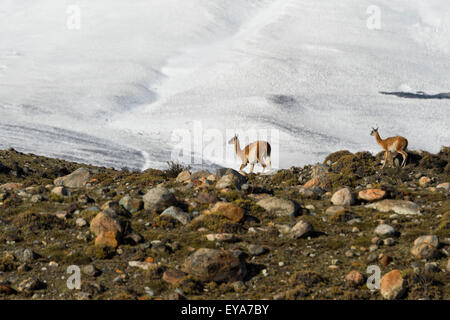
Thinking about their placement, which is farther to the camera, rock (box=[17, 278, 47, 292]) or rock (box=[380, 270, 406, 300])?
rock (box=[17, 278, 47, 292])

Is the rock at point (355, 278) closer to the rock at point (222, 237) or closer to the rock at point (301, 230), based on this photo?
the rock at point (301, 230)

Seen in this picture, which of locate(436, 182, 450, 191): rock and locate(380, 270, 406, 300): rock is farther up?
locate(380, 270, 406, 300): rock

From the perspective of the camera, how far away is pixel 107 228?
466 inches

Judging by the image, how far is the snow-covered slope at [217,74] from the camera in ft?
178

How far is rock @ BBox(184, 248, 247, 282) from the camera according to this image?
31.9 feet

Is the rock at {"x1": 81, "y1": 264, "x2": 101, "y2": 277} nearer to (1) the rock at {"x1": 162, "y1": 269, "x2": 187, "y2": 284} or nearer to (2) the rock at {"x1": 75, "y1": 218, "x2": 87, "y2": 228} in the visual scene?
(1) the rock at {"x1": 162, "y1": 269, "x2": 187, "y2": 284}

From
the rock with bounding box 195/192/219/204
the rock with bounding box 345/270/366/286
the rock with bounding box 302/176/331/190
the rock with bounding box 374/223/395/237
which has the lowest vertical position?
the rock with bounding box 302/176/331/190

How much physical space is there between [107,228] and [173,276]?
105 inches

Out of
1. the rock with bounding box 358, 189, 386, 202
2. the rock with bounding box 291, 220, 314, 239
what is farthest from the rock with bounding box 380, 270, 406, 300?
the rock with bounding box 358, 189, 386, 202

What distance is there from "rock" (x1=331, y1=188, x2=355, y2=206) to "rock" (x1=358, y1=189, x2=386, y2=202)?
0.32 m

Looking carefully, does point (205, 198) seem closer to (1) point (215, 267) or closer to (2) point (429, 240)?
(1) point (215, 267)

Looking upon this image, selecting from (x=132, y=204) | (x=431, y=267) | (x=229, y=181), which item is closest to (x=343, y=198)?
(x=229, y=181)

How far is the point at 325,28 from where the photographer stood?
104062mm

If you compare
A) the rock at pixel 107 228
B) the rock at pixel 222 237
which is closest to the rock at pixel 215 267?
the rock at pixel 222 237
